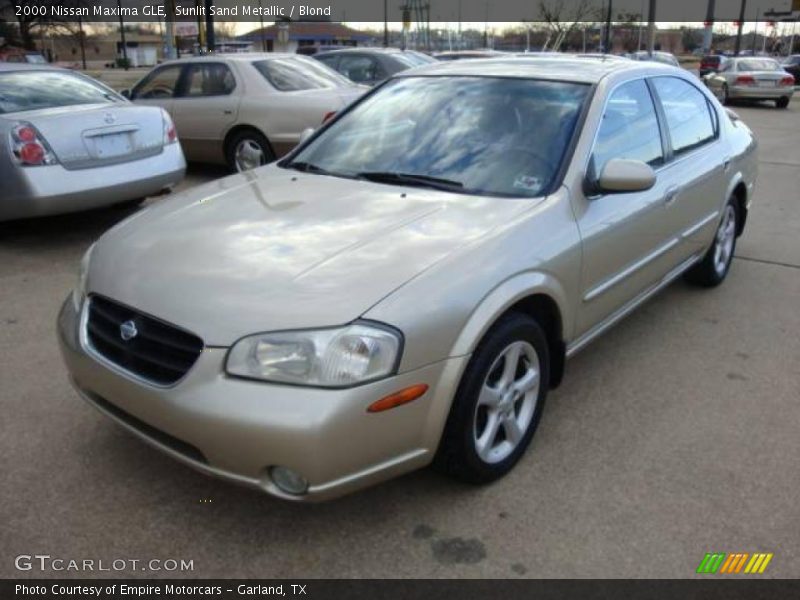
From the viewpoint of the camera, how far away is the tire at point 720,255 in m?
4.95

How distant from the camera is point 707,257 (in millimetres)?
4934

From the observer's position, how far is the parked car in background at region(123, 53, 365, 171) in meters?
7.95

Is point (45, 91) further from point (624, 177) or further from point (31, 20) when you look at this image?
point (31, 20)

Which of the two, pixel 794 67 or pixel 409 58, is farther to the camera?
pixel 794 67

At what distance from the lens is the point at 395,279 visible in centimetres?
241

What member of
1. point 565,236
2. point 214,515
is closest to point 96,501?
point 214,515

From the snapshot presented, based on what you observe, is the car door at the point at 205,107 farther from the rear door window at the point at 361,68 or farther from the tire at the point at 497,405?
the tire at the point at 497,405

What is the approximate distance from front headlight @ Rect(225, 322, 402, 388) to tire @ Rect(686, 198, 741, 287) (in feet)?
11.1

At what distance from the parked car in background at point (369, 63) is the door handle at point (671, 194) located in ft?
25.4

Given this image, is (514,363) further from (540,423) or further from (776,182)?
(776,182)

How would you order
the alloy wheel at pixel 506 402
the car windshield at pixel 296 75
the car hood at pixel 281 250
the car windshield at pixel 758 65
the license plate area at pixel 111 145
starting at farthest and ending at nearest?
the car windshield at pixel 758 65 → the car windshield at pixel 296 75 → the license plate area at pixel 111 145 → the alloy wheel at pixel 506 402 → the car hood at pixel 281 250

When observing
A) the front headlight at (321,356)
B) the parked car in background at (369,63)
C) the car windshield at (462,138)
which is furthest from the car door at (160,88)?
the front headlight at (321,356)

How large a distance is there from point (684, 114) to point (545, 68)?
44.9 inches

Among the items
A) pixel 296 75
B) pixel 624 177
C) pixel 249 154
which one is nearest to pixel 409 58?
pixel 296 75
